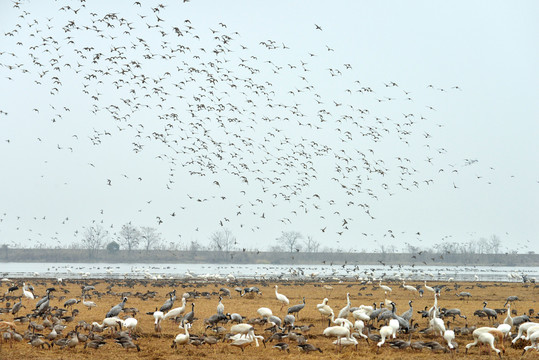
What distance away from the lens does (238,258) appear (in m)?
152

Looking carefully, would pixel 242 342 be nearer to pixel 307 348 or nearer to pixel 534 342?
pixel 307 348

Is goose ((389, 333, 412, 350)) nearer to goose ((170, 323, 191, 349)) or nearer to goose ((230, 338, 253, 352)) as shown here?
goose ((230, 338, 253, 352))

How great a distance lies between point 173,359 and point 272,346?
3.27 meters

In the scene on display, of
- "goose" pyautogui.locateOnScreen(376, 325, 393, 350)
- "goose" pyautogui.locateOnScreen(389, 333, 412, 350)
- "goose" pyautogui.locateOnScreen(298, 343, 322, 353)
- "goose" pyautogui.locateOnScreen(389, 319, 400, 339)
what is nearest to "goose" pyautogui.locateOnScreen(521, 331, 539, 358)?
"goose" pyautogui.locateOnScreen(389, 333, 412, 350)

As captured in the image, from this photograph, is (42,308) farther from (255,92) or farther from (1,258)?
(1,258)

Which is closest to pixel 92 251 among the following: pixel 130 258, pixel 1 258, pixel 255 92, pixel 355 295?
pixel 130 258

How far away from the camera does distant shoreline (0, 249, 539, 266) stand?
5507 inches

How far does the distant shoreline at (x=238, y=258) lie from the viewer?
139875 mm

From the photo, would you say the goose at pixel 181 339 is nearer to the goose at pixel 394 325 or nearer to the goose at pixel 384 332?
the goose at pixel 384 332

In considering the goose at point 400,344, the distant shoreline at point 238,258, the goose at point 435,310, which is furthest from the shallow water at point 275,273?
the distant shoreline at point 238,258

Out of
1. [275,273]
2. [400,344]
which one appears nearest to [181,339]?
[400,344]

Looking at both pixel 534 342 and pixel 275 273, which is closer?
pixel 534 342

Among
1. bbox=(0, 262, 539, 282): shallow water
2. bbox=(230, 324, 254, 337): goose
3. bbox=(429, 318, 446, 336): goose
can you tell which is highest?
bbox=(429, 318, 446, 336): goose

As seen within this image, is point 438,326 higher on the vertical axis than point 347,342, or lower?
higher
